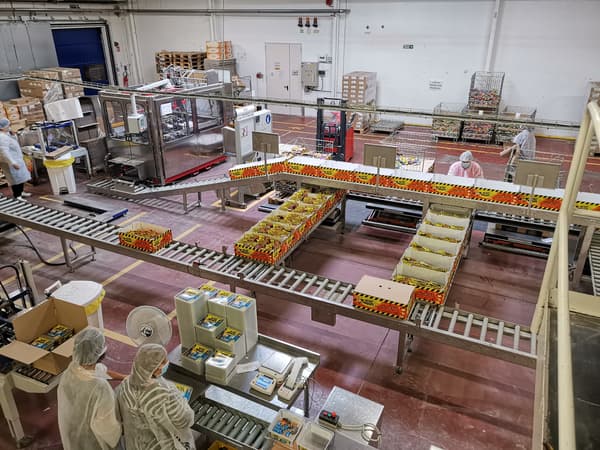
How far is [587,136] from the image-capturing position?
7.77ft

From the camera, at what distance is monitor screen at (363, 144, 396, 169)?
20.9 feet

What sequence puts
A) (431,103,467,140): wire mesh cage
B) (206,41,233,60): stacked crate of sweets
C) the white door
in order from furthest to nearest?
1. (206,41,233,60): stacked crate of sweets
2. the white door
3. (431,103,467,140): wire mesh cage

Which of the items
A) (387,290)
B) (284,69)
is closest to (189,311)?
(387,290)

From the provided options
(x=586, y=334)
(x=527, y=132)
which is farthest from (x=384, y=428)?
(x=527, y=132)

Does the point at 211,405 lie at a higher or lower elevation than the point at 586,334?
lower

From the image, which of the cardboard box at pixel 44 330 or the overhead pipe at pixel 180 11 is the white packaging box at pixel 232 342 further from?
the overhead pipe at pixel 180 11

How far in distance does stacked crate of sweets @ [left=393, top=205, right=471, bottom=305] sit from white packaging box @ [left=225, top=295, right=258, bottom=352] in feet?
6.60

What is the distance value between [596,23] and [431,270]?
11.9 metres

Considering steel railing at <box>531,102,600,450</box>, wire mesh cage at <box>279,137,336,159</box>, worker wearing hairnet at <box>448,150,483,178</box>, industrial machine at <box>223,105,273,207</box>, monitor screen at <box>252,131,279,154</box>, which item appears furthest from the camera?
industrial machine at <box>223,105,273,207</box>

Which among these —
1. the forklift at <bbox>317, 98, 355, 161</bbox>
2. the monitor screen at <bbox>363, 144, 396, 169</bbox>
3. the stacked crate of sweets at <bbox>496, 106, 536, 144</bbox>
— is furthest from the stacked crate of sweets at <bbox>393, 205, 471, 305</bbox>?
the stacked crate of sweets at <bbox>496, 106, 536, 144</bbox>

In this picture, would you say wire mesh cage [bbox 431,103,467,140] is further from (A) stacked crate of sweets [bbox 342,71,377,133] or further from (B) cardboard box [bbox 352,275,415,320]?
(B) cardboard box [bbox 352,275,415,320]

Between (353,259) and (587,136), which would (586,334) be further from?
(353,259)

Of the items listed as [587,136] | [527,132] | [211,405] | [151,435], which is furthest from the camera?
[527,132]

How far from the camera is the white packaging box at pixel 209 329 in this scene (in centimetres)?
384
